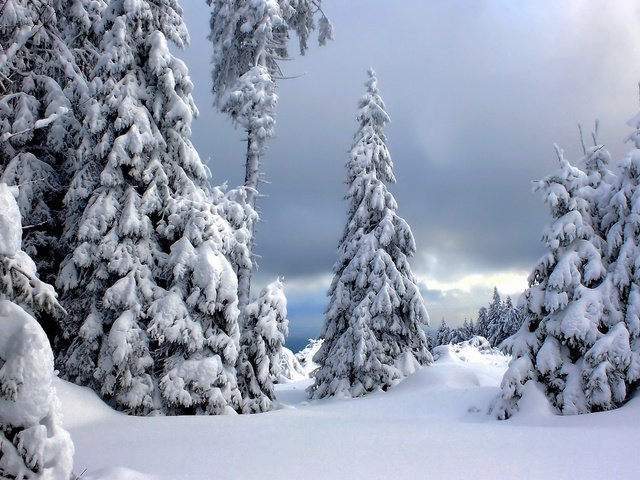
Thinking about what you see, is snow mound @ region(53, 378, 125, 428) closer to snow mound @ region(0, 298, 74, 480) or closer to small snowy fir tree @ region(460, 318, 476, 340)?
snow mound @ region(0, 298, 74, 480)

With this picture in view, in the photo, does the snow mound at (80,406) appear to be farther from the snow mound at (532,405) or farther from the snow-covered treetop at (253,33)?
the snow-covered treetop at (253,33)

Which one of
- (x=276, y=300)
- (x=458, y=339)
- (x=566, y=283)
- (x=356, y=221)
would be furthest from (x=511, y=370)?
(x=458, y=339)

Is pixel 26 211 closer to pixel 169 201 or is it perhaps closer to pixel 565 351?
pixel 169 201

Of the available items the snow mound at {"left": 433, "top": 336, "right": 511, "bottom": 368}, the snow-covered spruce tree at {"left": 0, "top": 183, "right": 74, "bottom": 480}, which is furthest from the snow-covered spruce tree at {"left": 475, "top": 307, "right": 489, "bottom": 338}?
the snow-covered spruce tree at {"left": 0, "top": 183, "right": 74, "bottom": 480}

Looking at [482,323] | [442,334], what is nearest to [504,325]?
[482,323]

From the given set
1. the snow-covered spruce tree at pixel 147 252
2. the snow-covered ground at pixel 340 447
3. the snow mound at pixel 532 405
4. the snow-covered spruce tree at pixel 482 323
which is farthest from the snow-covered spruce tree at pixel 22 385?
the snow-covered spruce tree at pixel 482 323

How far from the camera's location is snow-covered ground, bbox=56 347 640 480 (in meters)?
5.52

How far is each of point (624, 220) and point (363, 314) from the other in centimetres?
932

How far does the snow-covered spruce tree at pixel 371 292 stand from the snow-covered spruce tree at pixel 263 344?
14.2 feet

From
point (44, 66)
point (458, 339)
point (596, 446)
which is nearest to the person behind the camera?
point (596, 446)

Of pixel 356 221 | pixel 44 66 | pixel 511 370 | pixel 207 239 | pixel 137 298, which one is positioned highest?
pixel 44 66

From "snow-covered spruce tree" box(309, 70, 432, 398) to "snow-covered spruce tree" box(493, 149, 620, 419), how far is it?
6.90 meters

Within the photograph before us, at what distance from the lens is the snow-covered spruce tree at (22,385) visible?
4145mm

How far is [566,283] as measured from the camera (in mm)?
10852
